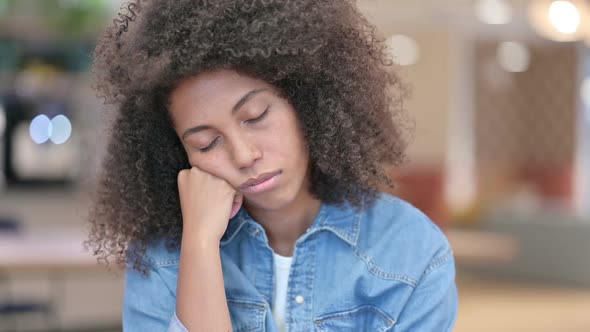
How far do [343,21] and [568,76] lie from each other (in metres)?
9.85

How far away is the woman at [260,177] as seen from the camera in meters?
1.12

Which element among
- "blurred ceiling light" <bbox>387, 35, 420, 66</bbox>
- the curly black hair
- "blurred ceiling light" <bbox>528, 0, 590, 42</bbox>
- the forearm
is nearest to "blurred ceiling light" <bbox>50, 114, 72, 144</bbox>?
"blurred ceiling light" <bbox>528, 0, 590, 42</bbox>

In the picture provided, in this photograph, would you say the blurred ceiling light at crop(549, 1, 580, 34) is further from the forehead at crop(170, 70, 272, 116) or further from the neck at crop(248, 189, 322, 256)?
the forehead at crop(170, 70, 272, 116)

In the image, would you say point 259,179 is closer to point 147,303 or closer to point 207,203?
point 207,203

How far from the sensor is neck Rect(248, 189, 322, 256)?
1.31 metres

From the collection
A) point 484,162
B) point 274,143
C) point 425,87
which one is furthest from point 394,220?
point 484,162

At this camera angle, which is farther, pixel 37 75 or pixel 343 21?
pixel 37 75

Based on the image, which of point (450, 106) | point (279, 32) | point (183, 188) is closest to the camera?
point (279, 32)

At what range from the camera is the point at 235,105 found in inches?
44.0

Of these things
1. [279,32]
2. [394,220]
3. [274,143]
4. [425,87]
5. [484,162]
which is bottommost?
[394,220]

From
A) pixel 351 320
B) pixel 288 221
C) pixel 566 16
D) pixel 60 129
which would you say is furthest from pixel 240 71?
pixel 60 129

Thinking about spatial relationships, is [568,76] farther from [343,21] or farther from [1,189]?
[343,21]

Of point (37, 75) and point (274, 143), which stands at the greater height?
point (37, 75)

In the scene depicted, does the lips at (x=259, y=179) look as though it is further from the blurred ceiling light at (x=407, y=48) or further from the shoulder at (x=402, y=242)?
the blurred ceiling light at (x=407, y=48)
